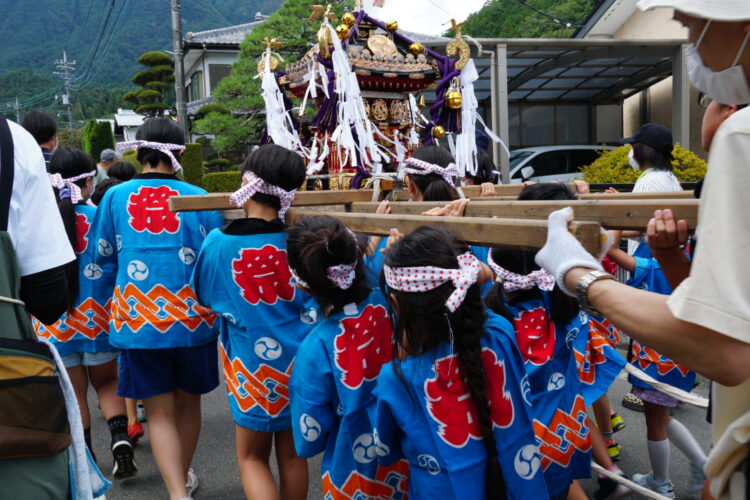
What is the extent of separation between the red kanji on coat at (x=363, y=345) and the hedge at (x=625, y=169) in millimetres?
5797

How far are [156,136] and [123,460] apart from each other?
76.3 inches

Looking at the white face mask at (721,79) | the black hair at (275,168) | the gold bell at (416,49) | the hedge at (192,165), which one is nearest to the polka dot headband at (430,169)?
the black hair at (275,168)

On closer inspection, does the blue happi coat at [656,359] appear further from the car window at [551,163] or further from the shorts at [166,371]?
the car window at [551,163]

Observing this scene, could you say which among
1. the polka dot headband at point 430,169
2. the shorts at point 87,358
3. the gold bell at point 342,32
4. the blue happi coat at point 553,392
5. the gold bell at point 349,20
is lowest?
the shorts at point 87,358

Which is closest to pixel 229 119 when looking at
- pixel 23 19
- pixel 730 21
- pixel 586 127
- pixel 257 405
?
pixel 586 127

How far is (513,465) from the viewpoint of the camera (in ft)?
6.04

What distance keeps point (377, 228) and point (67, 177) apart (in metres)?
2.67

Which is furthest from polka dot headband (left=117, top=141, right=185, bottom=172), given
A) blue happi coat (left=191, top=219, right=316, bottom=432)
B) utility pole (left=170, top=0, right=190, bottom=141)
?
utility pole (left=170, top=0, right=190, bottom=141)

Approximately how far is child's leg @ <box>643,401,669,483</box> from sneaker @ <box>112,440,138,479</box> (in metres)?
2.94

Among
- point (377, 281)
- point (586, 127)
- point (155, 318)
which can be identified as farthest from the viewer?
point (586, 127)

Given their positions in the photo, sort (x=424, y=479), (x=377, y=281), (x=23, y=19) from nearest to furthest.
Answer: (x=424, y=479), (x=377, y=281), (x=23, y=19)

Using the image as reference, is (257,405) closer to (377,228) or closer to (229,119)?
(377,228)

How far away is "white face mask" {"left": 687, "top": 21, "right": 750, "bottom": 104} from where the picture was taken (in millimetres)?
1210

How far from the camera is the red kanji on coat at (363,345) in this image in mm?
2174
